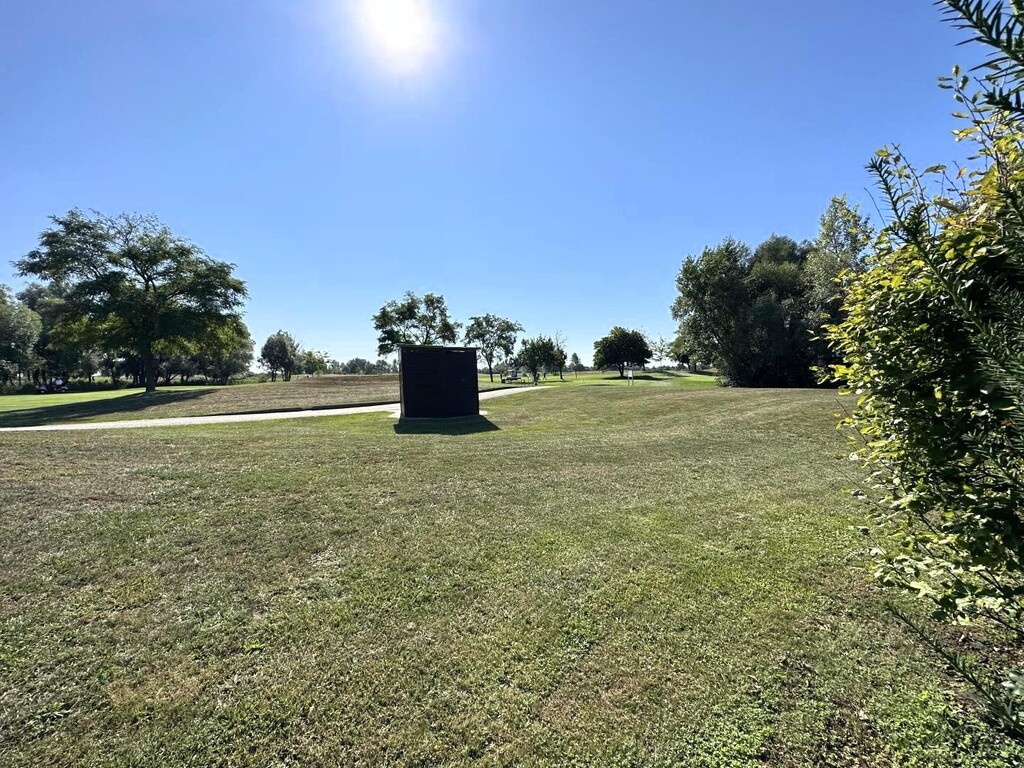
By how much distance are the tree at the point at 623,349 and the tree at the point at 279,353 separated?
167ft

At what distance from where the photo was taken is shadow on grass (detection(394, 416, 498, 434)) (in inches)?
463

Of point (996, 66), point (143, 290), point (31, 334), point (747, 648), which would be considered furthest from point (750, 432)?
point (31, 334)

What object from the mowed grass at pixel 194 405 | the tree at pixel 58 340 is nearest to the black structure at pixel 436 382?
the mowed grass at pixel 194 405

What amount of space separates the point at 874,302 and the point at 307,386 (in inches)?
1168

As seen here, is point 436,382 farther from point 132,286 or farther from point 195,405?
point 132,286

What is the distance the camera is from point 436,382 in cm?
1530

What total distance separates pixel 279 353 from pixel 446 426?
66662 millimetres

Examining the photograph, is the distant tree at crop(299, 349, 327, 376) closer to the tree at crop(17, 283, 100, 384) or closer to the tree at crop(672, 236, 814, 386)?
the tree at crop(17, 283, 100, 384)

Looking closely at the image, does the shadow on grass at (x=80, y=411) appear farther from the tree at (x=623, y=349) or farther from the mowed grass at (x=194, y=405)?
the tree at (x=623, y=349)

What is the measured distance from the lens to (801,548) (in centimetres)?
394

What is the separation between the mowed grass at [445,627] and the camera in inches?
81.2

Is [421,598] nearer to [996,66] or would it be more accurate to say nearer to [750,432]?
[996,66]

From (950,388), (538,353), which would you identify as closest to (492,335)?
(538,353)

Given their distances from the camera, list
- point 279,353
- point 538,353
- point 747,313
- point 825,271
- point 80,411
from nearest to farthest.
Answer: point 80,411, point 825,271, point 747,313, point 538,353, point 279,353
